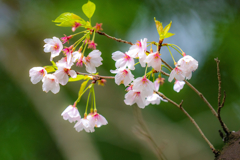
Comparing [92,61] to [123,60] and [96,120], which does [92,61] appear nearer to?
[123,60]

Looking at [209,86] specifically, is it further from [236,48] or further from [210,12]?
[210,12]

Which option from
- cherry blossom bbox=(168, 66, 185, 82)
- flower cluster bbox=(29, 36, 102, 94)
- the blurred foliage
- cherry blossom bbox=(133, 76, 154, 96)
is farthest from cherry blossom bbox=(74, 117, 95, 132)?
the blurred foliage

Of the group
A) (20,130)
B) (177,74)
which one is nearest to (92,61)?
(177,74)

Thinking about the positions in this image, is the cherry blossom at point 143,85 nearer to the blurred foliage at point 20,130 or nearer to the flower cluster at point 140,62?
the flower cluster at point 140,62

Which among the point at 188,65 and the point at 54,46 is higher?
the point at 54,46

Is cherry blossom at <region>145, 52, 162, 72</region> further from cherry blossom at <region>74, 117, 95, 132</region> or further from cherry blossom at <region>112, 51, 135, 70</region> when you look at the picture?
cherry blossom at <region>74, 117, 95, 132</region>

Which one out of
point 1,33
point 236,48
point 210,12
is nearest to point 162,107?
point 236,48
